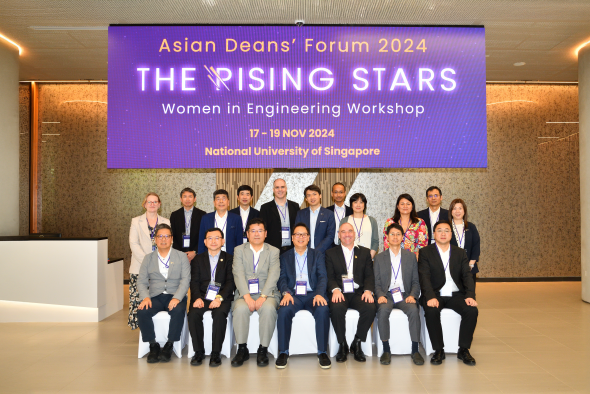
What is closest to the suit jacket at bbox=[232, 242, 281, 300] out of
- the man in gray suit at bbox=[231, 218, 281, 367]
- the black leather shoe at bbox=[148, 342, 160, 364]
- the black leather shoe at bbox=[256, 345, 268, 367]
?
the man in gray suit at bbox=[231, 218, 281, 367]

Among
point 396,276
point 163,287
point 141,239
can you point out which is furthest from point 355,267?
point 141,239

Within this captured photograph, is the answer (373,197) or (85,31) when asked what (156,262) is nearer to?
(85,31)

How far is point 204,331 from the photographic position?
13.8 ft

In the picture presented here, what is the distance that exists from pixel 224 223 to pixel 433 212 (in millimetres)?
2286

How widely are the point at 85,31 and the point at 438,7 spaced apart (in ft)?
13.7

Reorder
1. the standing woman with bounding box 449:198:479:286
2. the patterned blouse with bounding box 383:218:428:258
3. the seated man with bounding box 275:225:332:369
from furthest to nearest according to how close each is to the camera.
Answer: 1. the standing woman with bounding box 449:198:479:286
2. the patterned blouse with bounding box 383:218:428:258
3. the seated man with bounding box 275:225:332:369

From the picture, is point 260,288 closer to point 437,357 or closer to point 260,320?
point 260,320

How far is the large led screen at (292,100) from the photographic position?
4.95 meters

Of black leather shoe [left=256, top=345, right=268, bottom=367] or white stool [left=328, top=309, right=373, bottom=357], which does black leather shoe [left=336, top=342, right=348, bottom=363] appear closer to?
white stool [left=328, top=309, right=373, bottom=357]

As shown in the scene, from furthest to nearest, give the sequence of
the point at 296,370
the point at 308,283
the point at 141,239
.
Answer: the point at 141,239
the point at 308,283
the point at 296,370

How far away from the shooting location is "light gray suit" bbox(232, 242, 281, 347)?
4090 mm

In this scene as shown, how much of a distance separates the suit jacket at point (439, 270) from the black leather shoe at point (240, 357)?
1.69 m

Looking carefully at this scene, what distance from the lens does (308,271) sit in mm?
4406

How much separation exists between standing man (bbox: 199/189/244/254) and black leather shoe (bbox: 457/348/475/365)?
2338 mm
